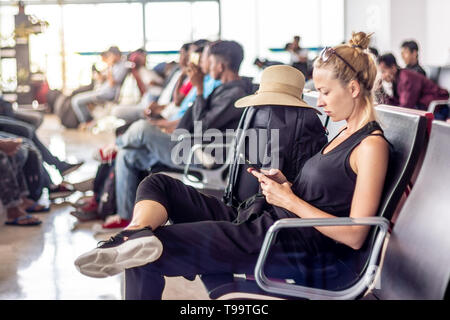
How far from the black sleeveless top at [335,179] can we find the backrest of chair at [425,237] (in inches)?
6.0

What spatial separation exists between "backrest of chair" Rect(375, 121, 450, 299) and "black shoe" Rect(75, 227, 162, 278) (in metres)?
0.63

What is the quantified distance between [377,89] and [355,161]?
0.85 feet

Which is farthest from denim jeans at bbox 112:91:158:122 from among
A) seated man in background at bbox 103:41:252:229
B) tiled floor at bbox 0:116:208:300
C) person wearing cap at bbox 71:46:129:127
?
seated man in background at bbox 103:41:252:229

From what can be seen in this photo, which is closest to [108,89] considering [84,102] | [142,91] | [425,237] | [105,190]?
[84,102]

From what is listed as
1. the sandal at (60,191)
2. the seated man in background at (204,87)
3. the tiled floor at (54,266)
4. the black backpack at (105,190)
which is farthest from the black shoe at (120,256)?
the sandal at (60,191)

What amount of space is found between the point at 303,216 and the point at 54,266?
6.22ft

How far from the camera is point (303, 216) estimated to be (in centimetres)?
172

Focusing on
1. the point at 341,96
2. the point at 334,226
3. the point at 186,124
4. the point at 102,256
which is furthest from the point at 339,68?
the point at 186,124

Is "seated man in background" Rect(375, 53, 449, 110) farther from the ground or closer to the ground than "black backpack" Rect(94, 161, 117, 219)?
farther from the ground

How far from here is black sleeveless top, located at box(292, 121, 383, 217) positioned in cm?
171

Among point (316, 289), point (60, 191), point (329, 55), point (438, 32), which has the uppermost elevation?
point (438, 32)

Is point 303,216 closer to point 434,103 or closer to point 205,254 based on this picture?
point 205,254

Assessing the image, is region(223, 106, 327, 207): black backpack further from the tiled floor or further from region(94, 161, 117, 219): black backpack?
region(94, 161, 117, 219): black backpack

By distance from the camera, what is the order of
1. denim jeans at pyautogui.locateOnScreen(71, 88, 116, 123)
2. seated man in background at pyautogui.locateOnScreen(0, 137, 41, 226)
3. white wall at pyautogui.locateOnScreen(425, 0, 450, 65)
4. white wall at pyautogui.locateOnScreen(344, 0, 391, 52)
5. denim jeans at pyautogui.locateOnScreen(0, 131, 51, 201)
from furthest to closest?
1. white wall at pyautogui.locateOnScreen(344, 0, 391, 52)
2. white wall at pyautogui.locateOnScreen(425, 0, 450, 65)
3. denim jeans at pyautogui.locateOnScreen(71, 88, 116, 123)
4. denim jeans at pyautogui.locateOnScreen(0, 131, 51, 201)
5. seated man in background at pyautogui.locateOnScreen(0, 137, 41, 226)
